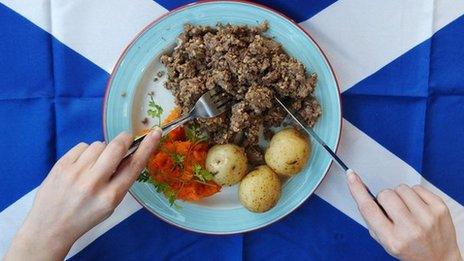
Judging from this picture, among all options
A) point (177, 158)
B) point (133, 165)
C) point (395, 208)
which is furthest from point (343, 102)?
point (133, 165)

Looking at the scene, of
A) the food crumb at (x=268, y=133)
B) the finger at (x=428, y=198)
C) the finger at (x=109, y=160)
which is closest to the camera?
the finger at (x=109, y=160)

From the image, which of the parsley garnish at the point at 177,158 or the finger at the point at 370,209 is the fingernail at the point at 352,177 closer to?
the finger at the point at 370,209

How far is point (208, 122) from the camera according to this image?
3.61ft

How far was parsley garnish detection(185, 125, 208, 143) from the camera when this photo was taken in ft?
3.69

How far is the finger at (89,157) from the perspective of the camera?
98 cm

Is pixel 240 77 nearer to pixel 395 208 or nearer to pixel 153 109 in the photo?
pixel 153 109

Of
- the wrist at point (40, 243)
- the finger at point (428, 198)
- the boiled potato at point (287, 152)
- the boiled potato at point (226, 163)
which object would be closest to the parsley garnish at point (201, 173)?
the boiled potato at point (226, 163)

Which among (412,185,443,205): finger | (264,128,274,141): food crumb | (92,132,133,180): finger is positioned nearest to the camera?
(92,132,133,180): finger

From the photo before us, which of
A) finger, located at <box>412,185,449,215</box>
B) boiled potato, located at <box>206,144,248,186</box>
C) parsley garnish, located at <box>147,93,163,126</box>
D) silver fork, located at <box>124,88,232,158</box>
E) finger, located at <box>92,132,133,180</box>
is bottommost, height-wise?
finger, located at <box>412,185,449,215</box>

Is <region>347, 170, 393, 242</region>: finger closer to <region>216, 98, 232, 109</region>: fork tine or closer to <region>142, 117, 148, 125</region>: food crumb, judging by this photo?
<region>216, 98, 232, 109</region>: fork tine

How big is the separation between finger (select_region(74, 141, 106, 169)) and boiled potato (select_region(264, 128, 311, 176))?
13.4 inches

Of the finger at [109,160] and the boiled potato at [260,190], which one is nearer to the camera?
the finger at [109,160]

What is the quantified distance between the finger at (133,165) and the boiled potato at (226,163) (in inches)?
6.3

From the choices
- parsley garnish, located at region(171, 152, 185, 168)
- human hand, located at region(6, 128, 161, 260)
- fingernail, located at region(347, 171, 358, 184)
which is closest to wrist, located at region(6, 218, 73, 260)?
human hand, located at region(6, 128, 161, 260)
